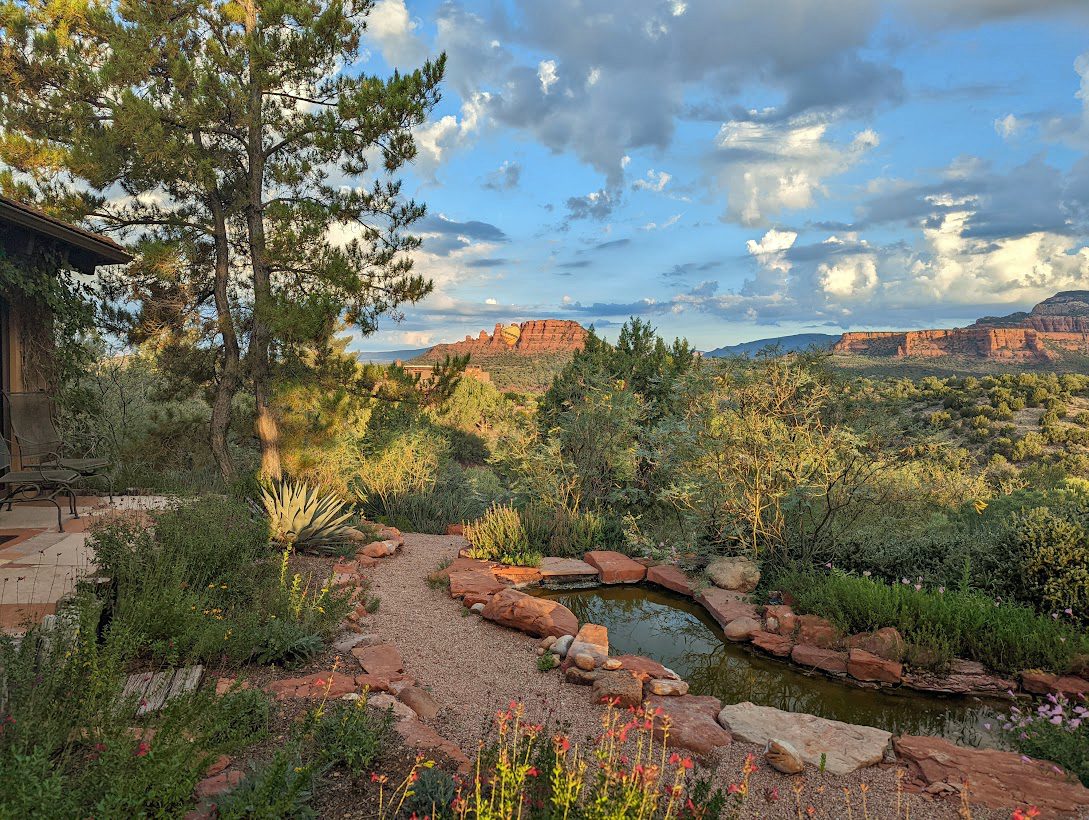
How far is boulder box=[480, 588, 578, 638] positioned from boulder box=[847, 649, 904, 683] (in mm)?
2039

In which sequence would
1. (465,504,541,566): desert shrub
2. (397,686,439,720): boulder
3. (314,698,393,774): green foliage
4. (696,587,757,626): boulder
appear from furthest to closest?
1. (465,504,541,566): desert shrub
2. (696,587,757,626): boulder
3. (397,686,439,720): boulder
4. (314,698,393,774): green foliage

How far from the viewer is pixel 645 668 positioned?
Result: 4.30m

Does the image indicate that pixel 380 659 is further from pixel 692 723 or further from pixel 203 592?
pixel 692 723

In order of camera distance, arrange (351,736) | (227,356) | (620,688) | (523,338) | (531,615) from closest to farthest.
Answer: (351,736), (620,688), (531,615), (227,356), (523,338)

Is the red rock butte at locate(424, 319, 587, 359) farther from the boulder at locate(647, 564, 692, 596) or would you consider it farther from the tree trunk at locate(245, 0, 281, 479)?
the boulder at locate(647, 564, 692, 596)

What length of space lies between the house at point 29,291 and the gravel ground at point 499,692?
486 centimetres

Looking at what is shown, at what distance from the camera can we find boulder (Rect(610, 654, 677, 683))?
4.19 meters

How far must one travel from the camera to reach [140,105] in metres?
8.37

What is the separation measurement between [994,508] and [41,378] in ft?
38.4

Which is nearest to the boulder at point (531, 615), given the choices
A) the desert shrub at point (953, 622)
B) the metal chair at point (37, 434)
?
the desert shrub at point (953, 622)

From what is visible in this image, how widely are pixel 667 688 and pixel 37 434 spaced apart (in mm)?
7142

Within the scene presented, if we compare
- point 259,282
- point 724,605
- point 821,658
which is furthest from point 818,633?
point 259,282

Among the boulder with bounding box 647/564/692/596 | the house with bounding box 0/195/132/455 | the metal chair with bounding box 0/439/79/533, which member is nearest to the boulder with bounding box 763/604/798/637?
the boulder with bounding box 647/564/692/596

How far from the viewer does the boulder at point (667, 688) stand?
399cm
